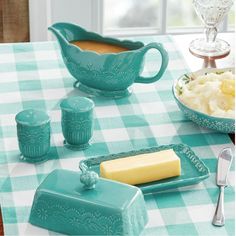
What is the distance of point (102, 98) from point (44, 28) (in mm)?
1123

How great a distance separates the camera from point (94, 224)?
162 centimetres

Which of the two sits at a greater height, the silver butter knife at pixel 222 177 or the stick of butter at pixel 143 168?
the stick of butter at pixel 143 168

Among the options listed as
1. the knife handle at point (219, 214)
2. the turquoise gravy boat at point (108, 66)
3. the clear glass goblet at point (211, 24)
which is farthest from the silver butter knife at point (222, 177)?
the clear glass goblet at point (211, 24)

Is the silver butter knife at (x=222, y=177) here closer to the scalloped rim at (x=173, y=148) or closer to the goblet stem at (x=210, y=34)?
the scalloped rim at (x=173, y=148)

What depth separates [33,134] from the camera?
6.13 feet

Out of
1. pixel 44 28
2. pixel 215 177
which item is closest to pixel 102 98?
pixel 215 177

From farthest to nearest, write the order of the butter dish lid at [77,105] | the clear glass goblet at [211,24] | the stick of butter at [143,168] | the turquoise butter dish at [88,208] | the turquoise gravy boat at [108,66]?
the clear glass goblet at [211,24], the turquoise gravy boat at [108,66], the butter dish lid at [77,105], the stick of butter at [143,168], the turquoise butter dish at [88,208]

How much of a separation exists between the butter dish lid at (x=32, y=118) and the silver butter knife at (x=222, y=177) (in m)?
0.41

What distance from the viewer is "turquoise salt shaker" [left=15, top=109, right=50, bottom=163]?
1.86 meters

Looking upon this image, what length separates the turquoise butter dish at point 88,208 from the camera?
160cm

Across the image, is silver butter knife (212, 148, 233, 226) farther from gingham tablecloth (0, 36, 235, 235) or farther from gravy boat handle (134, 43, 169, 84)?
gravy boat handle (134, 43, 169, 84)

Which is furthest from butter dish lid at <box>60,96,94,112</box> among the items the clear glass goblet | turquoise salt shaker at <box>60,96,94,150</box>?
the clear glass goblet

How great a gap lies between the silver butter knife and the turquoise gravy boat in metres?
0.37

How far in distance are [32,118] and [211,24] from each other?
0.84 m
